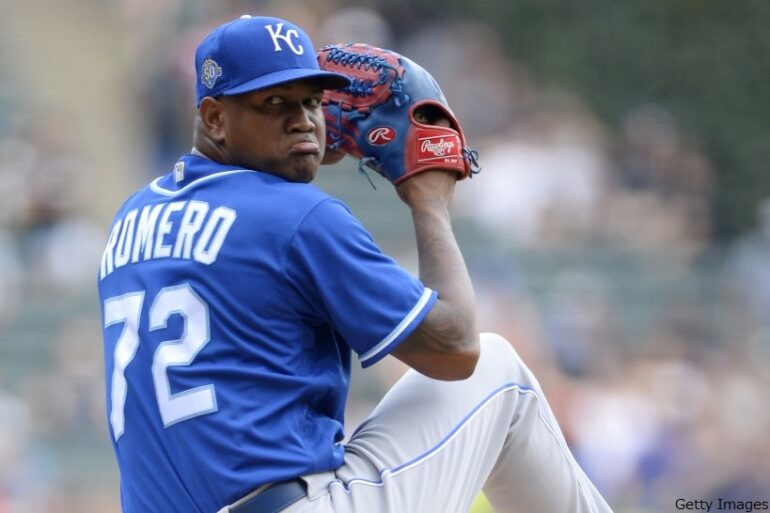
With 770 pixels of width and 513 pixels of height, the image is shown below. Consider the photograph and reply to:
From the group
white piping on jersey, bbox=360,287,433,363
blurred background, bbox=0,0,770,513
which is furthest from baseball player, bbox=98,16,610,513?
blurred background, bbox=0,0,770,513

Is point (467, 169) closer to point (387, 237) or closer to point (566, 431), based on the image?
point (566, 431)

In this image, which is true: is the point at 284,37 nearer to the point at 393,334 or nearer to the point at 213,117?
the point at 213,117

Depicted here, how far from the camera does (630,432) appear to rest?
6.18 meters

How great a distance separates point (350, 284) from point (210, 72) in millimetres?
528

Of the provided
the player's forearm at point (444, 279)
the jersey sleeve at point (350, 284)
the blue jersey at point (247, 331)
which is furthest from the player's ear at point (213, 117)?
the player's forearm at point (444, 279)

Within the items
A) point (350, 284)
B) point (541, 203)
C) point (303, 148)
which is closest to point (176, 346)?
point (350, 284)

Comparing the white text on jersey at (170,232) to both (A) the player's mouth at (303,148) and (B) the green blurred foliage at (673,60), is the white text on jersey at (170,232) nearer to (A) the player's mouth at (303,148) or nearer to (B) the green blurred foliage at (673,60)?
(A) the player's mouth at (303,148)

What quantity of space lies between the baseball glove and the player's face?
0.61 ft

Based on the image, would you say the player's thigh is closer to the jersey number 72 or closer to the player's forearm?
the player's forearm

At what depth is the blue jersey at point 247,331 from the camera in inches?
88.0

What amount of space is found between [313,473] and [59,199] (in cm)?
427

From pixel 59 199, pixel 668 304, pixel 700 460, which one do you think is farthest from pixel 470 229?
pixel 59 199

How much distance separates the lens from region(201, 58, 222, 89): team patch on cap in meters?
2.38

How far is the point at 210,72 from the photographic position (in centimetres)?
239
